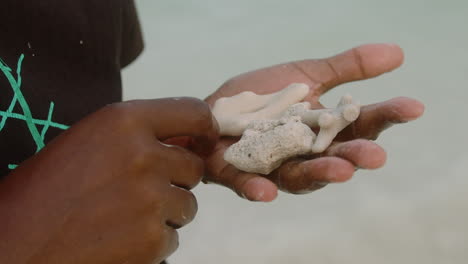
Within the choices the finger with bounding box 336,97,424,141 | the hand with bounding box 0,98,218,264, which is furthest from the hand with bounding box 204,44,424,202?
the hand with bounding box 0,98,218,264

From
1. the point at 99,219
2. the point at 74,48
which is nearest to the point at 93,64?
the point at 74,48

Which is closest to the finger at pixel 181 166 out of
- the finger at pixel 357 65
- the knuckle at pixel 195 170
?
the knuckle at pixel 195 170

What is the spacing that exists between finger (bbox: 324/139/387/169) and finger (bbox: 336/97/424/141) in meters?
0.05

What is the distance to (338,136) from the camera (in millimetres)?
633

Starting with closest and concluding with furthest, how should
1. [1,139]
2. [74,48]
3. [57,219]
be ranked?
[57,219]
[1,139]
[74,48]

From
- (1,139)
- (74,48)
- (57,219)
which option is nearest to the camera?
(57,219)

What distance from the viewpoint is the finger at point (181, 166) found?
52 centimetres

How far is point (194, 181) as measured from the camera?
0.56 meters

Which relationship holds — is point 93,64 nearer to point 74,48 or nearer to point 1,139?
point 74,48

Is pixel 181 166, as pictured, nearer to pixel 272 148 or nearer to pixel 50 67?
pixel 272 148

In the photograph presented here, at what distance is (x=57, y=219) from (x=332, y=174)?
0.25 metres

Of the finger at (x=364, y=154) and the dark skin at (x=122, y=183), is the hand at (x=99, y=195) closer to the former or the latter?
the dark skin at (x=122, y=183)

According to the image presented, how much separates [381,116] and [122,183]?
10.9 inches

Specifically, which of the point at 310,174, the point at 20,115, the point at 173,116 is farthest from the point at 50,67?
the point at 310,174
